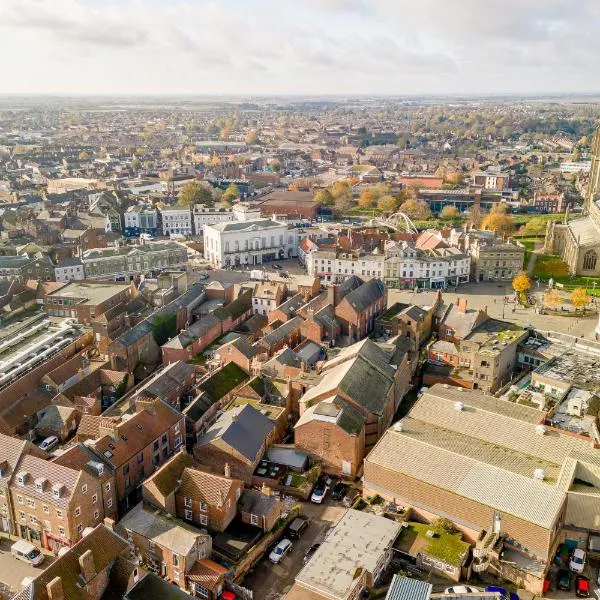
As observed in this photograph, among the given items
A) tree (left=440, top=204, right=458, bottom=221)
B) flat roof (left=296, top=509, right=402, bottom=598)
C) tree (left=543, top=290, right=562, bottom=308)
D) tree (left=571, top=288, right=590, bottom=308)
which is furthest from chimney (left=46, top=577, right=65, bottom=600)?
tree (left=440, top=204, right=458, bottom=221)

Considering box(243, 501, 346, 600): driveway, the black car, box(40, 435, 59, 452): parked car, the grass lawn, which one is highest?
box(40, 435, 59, 452): parked car

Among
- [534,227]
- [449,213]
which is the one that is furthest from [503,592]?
[449,213]

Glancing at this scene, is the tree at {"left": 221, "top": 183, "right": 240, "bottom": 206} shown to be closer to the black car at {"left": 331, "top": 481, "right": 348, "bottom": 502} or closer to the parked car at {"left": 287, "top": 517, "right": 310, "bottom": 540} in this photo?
the black car at {"left": 331, "top": 481, "right": 348, "bottom": 502}

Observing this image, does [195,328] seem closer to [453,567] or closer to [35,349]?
[35,349]

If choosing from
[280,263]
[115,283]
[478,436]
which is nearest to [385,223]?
[280,263]

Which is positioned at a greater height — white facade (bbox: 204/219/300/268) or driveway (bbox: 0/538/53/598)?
white facade (bbox: 204/219/300/268)
